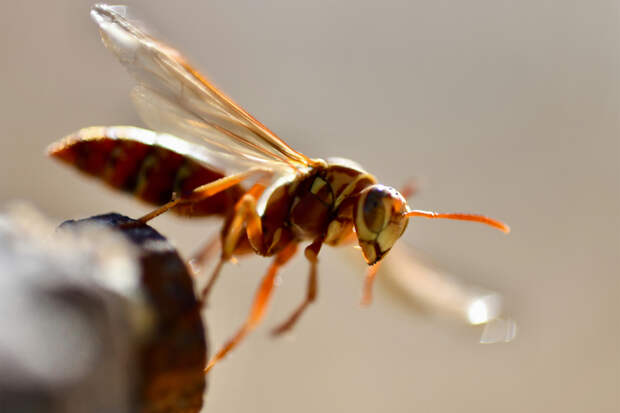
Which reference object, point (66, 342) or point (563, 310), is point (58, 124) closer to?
point (563, 310)

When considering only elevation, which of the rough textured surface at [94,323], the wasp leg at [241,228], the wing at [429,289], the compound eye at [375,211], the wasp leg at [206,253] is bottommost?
the wasp leg at [206,253]

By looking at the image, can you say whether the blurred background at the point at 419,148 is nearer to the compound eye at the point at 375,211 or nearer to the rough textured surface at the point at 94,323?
the compound eye at the point at 375,211

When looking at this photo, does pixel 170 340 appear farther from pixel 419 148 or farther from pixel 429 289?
pixel 419 148

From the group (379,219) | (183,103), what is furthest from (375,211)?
(183,103)

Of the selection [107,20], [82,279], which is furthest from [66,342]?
[107,20]

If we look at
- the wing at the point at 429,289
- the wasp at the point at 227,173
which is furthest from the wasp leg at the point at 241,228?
the wing at the point at 429,289

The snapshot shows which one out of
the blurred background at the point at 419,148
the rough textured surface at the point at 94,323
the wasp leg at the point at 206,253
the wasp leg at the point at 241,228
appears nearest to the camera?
the rough textured surface at the point at 94,323

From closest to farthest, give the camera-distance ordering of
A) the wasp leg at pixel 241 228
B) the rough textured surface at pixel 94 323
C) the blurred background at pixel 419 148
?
1. the rough textured surface at pixel 94 323
2. the wasp leg at pixel 241 228
3. the blurred background at pixel 419 148
